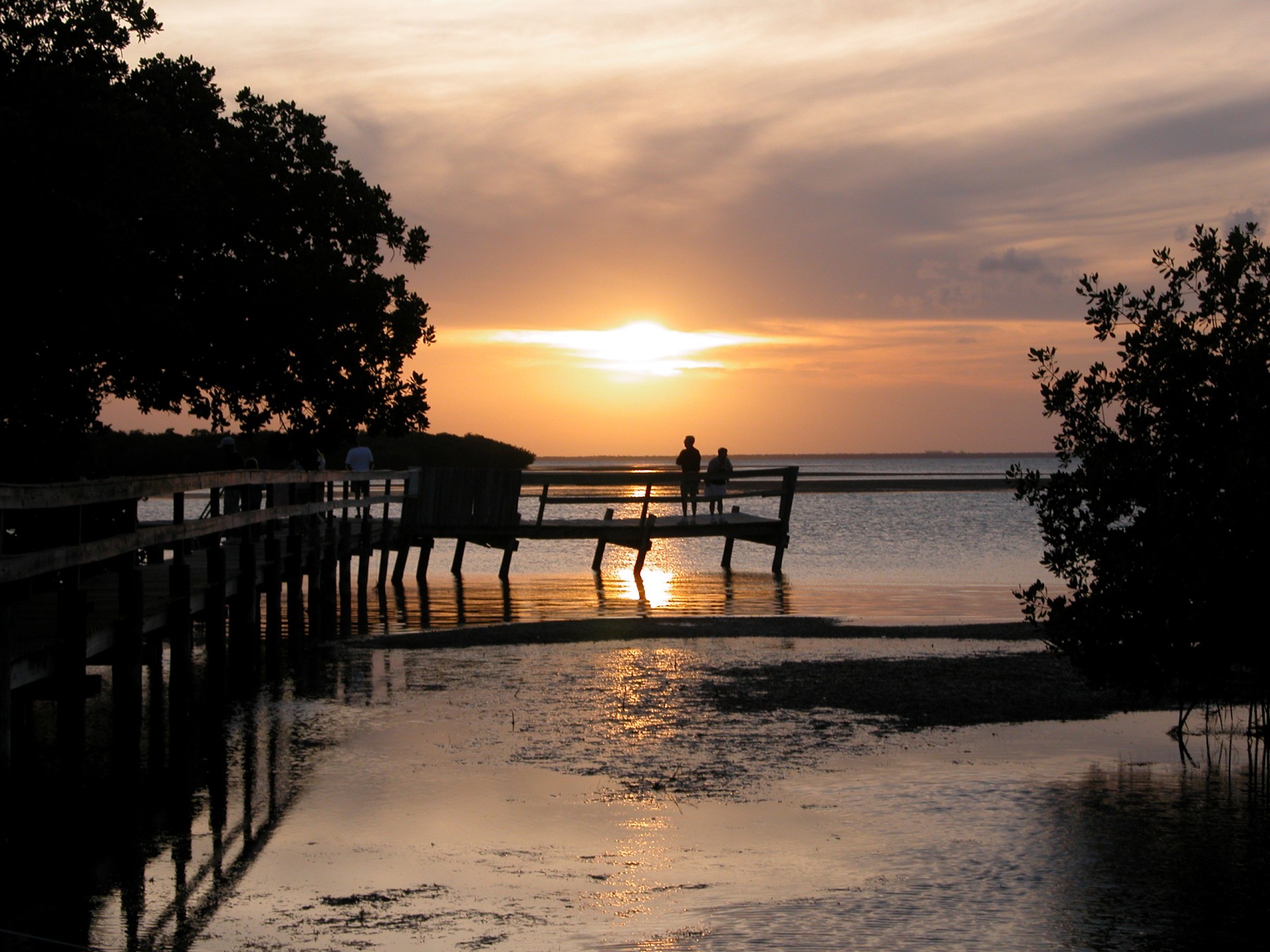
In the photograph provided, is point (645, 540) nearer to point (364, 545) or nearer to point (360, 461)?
point (360, 461)

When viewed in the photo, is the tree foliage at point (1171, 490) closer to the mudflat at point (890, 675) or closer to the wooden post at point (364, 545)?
the mudflat at point (890, 675)

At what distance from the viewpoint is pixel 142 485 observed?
9.96 meters

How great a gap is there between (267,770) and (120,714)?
1.06 metres

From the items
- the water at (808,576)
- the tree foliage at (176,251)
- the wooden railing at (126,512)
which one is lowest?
the water at (808,576)

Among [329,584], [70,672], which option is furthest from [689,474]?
[70,672]

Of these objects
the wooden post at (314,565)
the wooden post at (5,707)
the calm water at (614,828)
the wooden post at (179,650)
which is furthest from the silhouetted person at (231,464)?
the wooden post at (5,707)

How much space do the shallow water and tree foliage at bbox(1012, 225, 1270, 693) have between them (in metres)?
0.78

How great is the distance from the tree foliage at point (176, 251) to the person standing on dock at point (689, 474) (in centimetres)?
741

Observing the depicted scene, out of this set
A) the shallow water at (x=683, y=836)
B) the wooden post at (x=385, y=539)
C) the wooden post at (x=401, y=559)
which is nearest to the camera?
the shallow water at (x=683, y=836)

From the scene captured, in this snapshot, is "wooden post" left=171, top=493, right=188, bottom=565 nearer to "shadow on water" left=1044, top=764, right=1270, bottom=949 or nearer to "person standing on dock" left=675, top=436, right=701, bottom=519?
"shadow on water" left=1044, top=764, right=1270, bottom=949

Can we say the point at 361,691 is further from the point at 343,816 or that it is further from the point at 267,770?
the point at 343,816

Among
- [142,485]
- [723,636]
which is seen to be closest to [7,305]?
[142,485]

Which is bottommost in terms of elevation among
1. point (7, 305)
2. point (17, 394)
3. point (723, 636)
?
point (723, 636)

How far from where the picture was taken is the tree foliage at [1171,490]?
9375 millimetres
